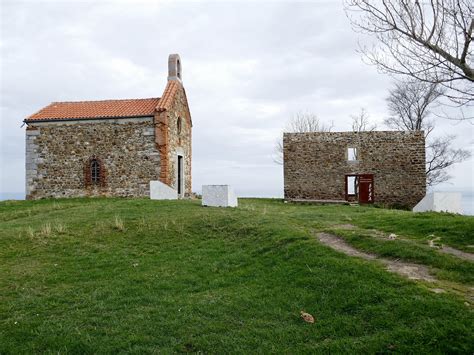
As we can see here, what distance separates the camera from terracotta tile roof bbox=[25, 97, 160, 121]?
74.4 ft

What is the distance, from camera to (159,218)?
1312 cm

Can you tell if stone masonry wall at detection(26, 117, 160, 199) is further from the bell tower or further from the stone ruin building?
the bell tower

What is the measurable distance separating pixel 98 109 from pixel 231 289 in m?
19.4

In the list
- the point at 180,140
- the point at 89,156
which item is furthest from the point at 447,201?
the point at 89,156

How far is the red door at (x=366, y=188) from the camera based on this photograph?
81.7 feet

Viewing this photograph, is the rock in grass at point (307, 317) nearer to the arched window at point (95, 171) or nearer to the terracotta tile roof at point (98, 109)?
the terracotta tile roof at point (98, 109)

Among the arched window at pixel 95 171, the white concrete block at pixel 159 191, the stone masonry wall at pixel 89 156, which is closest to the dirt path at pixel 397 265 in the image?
the white concrete block at pixel 159 191

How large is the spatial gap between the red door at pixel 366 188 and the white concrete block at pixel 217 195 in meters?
11.7

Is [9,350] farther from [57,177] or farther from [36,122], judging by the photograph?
[36,122]

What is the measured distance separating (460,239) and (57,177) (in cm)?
2112

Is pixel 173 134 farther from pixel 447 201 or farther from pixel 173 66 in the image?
pixel 447 201

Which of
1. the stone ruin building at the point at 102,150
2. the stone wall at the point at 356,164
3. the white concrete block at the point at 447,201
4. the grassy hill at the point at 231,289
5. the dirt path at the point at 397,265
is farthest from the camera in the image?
the stone wall at the point at 356,164

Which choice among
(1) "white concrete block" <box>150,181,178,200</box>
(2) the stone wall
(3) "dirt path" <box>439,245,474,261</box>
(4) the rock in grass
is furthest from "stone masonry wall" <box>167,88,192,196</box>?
(4) the rock in grass

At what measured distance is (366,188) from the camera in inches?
985
